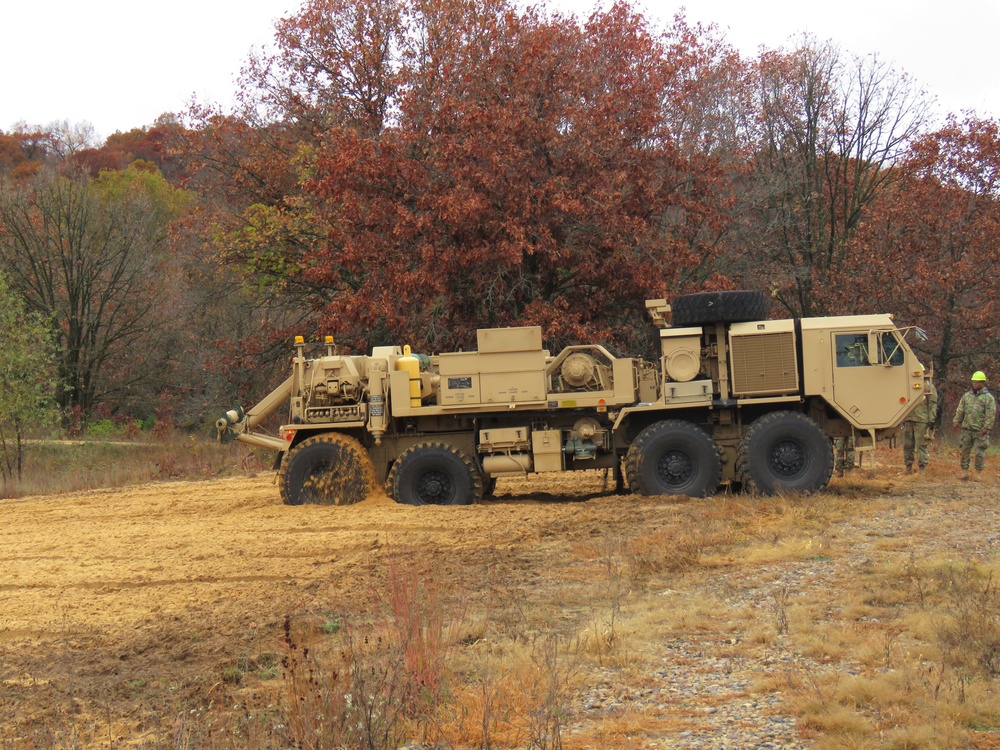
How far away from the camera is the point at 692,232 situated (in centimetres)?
2612

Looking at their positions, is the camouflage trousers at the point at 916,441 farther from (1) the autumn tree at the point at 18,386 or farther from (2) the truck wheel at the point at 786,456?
(1) the autumn tree at the point at 18,386

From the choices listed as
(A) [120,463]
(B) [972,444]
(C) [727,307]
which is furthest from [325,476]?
(A) [120,463]

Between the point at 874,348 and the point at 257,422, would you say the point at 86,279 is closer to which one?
the point at 257,422

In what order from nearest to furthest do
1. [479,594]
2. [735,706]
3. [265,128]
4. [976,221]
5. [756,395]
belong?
[735,706], [479,594], [756,395], [976,221], [265,128]

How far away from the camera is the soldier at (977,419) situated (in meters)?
18.6

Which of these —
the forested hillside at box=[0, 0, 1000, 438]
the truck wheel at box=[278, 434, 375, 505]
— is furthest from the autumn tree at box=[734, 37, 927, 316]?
the truck wheel at box=[278, 434, 375, 505]

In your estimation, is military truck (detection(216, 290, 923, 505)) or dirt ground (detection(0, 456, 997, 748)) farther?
military truck (detection(216, 290, 923, 505))

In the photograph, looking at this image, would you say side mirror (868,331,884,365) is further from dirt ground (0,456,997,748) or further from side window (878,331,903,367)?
dirt ground (0,456,997,748)

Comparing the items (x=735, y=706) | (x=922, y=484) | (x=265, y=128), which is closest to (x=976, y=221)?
(x=922, y=484)

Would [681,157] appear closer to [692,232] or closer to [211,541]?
[692,232]

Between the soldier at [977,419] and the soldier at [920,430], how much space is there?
452 millimetres

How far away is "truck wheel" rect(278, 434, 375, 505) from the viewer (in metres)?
17.2

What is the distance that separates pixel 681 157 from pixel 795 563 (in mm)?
14955

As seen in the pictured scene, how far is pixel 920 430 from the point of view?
19.1m
